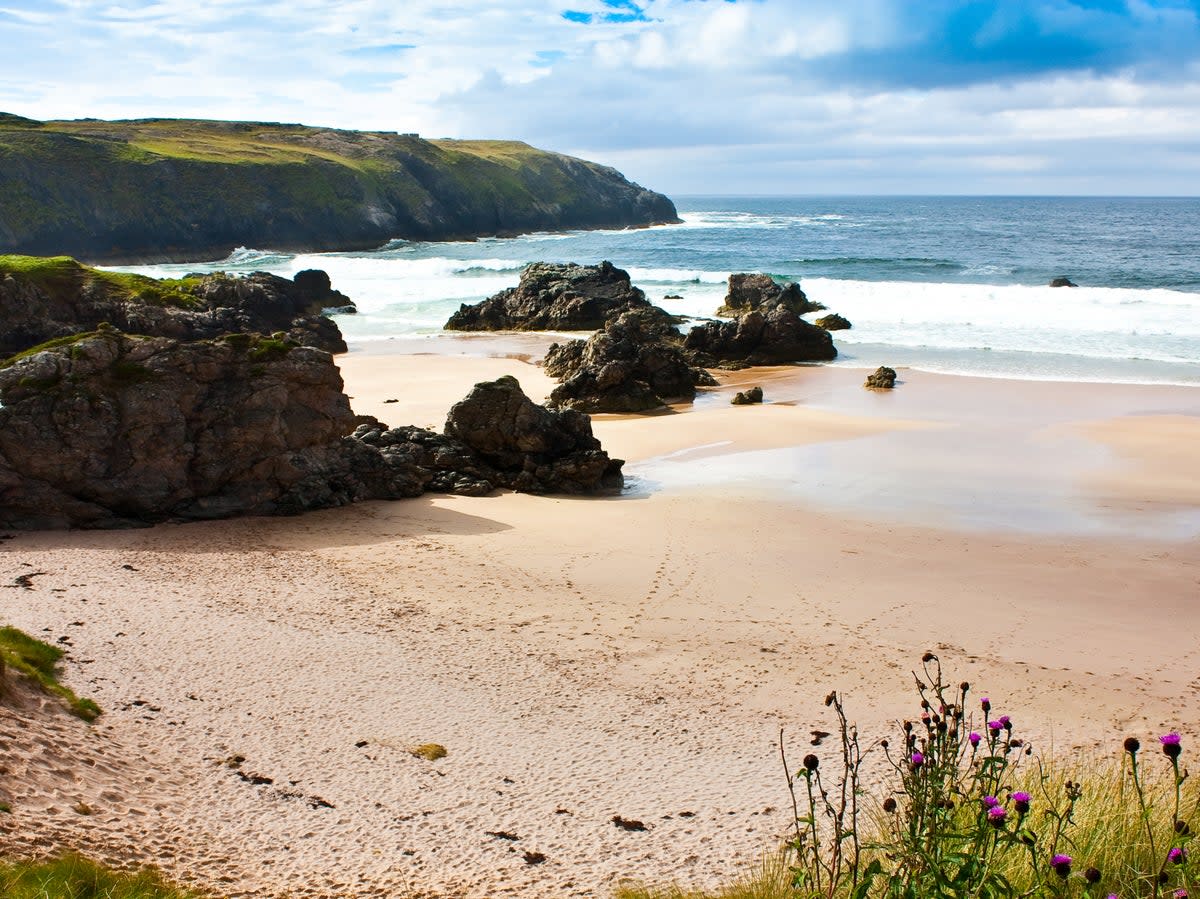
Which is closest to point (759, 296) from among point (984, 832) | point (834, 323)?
point (834, 323)

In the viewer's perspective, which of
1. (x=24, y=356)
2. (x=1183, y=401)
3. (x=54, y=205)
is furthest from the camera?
(x=54, y=205)

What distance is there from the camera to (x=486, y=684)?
8.55m

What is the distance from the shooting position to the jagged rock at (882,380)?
2458cm

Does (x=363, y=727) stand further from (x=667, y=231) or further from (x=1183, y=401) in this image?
(x=667, y=231)

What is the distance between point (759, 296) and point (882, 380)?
45.0 ft

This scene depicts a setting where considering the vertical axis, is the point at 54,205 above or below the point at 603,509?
→ above

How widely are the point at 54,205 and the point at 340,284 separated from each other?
22147 mm

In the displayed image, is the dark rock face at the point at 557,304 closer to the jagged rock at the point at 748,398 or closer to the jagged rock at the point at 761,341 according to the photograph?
the jagged rock at the point at 761,341

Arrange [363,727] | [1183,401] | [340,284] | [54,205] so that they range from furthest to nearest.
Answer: [54,205] < [340,284] < [1183,401] < [363,727]

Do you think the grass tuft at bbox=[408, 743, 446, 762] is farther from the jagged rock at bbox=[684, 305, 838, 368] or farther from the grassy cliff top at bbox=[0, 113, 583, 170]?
the grassy cliff top at bbox=[0, 113, 583, 170]

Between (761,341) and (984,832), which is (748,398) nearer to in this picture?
(761,341)

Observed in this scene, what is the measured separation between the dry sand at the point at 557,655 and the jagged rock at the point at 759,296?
67.7 feet

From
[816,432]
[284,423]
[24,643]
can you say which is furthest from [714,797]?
[816,432]

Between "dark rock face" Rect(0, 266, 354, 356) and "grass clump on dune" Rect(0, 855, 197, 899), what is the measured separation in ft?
40.1
